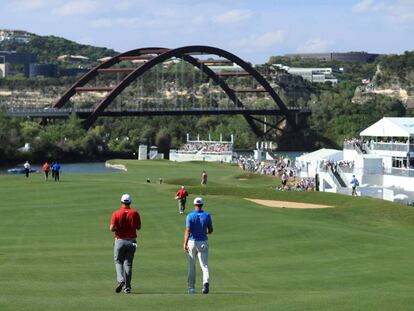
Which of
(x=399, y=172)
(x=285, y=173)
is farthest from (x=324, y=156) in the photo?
(x=399, y=172)

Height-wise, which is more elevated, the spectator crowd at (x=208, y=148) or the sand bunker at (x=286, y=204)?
the sand bunker at (x=286, y=204)

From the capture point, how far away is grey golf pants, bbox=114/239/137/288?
59.5 ft

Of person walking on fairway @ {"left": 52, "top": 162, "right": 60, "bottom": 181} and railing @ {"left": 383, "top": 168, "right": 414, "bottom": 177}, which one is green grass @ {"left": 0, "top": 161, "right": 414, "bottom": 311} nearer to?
person walking on fairway @ {"left": 52, "top": 162, "right": 60, "bottom": 181}

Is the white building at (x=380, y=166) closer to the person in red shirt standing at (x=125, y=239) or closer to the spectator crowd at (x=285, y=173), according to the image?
the spectator crowd at (x=285, y=173)

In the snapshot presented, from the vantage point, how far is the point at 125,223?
18234 mm

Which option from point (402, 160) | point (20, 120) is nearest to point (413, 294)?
point (402, 160)

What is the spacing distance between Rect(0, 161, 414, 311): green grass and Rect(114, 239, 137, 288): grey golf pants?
37 cm

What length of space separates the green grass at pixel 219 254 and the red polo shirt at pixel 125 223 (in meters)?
1.07

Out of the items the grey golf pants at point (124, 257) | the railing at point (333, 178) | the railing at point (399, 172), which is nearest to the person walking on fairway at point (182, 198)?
the grey golf pants at point (124, 257)

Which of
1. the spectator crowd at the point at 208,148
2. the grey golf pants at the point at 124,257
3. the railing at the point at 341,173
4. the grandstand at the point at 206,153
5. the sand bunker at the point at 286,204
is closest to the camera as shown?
the grey golf pants at the point at 124,257

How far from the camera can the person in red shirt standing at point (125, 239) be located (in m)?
18.2

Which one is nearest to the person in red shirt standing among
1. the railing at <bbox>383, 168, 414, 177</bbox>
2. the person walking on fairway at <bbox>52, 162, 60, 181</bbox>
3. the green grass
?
the green grass

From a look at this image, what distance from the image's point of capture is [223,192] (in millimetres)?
52812

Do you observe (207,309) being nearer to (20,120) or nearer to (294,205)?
(294,205)
